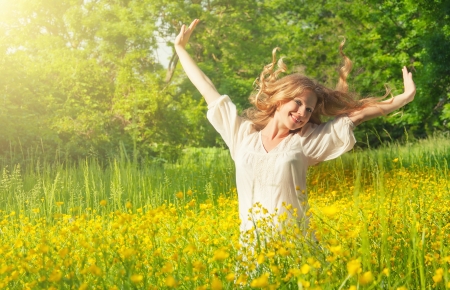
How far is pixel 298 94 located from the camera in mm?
3395

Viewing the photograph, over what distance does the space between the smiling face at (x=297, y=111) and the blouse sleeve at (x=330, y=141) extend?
0.33ft

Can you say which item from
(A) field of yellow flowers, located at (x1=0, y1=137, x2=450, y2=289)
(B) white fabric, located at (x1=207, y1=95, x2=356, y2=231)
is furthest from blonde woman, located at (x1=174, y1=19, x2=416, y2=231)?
(A) field of yellow flowers, located at (x1=0, y1=137, x2=450, y2=289)

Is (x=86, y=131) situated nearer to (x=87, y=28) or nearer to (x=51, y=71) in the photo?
(x=51, y=71)

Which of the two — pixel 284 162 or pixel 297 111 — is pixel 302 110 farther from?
pixel 284 162

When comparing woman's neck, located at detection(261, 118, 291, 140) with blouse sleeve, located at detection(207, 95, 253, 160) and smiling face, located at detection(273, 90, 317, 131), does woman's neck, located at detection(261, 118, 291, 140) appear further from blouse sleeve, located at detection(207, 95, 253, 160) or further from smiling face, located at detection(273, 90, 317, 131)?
blouse sleeve, located at detection(207, 95, 253, 160)

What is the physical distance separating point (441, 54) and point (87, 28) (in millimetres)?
16268

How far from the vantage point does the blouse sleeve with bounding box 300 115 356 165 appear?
3334mm

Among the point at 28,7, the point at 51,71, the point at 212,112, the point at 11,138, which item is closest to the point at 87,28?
the point at 28,7

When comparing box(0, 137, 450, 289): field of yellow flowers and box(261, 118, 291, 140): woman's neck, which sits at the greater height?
box(261, 118, 291, 140): woman's neck

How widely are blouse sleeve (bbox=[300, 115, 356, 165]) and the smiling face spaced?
10 centimetres

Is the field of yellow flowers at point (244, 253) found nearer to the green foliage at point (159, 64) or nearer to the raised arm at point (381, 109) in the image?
the raised arm at point (381, 109)

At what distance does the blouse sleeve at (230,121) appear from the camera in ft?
11.9

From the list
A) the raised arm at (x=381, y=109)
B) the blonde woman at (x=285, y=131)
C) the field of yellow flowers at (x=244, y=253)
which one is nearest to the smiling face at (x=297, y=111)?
the blonde woman at (x=285, y=131)

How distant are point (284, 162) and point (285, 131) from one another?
284 millimetres
